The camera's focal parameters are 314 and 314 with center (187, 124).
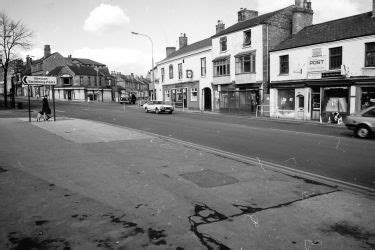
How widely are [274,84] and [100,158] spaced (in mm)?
23828

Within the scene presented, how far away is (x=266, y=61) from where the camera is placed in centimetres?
3173

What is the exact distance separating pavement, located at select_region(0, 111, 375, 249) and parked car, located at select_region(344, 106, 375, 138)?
883cm

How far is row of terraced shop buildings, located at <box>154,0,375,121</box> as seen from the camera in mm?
23562

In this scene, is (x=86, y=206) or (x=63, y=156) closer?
(x=86, y=206)

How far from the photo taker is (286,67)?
2933 centimetres

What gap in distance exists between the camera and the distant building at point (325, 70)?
23.0 meters

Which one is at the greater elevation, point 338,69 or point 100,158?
point 338,69

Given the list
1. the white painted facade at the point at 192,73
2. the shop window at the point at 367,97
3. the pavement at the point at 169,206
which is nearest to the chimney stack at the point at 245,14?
the white painted facade at the point at 192,73

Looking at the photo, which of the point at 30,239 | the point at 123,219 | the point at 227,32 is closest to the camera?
the point at 30,239

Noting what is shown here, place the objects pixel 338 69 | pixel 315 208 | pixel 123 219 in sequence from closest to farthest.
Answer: pixel 123 219, pixel 315 208, pixel 338 69

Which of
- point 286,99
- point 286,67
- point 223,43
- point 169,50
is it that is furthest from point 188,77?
point 286,99

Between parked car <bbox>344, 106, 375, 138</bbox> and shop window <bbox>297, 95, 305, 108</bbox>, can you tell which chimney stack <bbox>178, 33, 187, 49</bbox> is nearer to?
shop window <bbox>297, 95, 305, 108</bbox>

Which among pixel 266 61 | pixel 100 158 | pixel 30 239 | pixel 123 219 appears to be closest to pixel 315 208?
pixel 123 219

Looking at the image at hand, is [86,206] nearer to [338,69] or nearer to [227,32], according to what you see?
[338,69]
